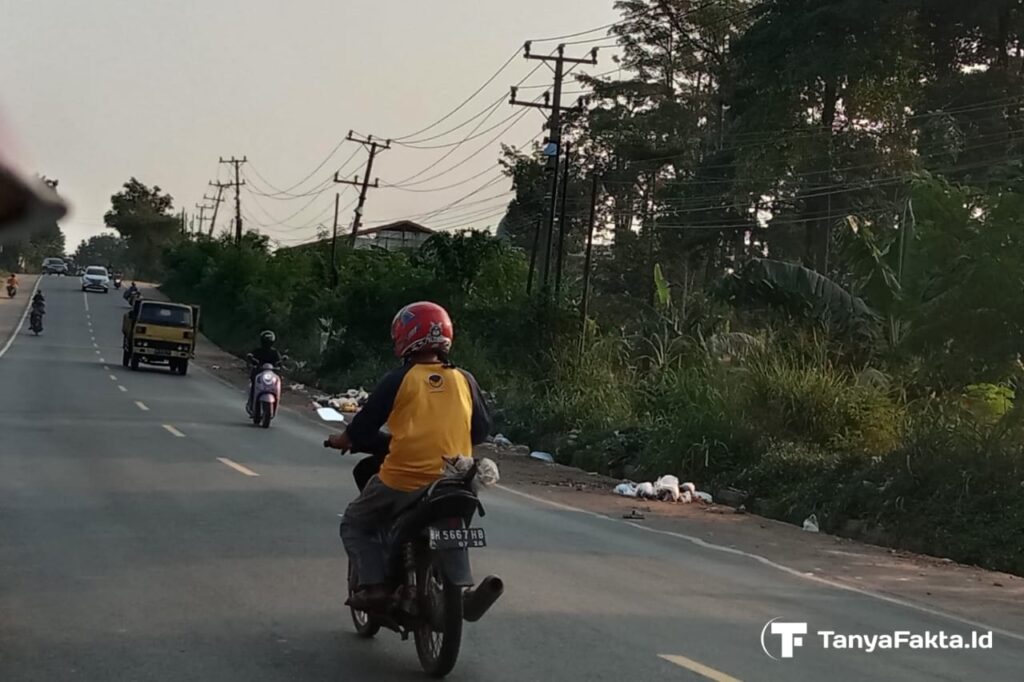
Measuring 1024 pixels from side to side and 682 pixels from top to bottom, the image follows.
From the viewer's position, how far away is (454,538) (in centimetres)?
624

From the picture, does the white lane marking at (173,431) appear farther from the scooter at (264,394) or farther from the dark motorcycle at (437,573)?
the dark motorcycle at (437,573)

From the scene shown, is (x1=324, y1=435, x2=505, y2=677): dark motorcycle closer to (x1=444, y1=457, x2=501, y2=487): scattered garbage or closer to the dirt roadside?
(x1=444, y1=457, x2=501, y2=487): scattered garbage

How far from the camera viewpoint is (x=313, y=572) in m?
9.06

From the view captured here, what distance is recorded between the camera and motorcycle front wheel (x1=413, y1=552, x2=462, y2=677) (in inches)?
245

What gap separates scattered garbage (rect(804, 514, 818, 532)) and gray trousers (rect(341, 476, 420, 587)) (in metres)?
8.62

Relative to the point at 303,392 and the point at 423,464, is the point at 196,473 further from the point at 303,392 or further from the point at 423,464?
the point at 303,392

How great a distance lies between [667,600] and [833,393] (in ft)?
30.3

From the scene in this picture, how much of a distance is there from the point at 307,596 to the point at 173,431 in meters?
12.5

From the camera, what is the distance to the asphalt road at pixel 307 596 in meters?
6.78

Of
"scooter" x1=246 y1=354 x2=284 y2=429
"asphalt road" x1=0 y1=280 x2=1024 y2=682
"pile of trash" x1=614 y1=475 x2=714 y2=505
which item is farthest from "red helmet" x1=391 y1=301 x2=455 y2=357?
"scooter" x1=246 y1=354 x2=284 y2=429

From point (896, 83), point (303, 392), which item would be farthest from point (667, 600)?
point (896, 83)

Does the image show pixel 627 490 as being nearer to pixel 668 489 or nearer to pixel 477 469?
pixel 668 489

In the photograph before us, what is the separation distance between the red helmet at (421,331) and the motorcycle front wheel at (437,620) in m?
1.11

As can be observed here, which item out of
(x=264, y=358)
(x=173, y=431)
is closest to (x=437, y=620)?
(x=173, y=431)
